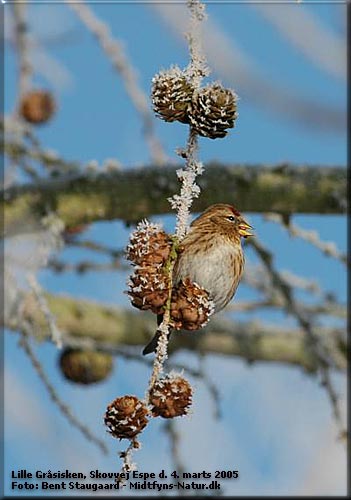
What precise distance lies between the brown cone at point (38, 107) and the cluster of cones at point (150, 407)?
199 cm

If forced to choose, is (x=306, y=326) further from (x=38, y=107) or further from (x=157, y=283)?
(x=38, y=107)

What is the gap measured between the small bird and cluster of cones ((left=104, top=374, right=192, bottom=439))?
0.15m

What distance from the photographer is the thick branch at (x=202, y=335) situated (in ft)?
10.1

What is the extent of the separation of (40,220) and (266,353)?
49.0 inches

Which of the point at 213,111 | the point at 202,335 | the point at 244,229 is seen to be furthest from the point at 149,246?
the point at 202,335

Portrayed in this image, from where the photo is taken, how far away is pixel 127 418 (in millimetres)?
755

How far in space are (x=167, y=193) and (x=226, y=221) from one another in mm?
1125

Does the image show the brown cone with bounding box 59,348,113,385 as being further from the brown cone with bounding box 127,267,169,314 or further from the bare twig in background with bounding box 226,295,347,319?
the brown cone with bounding box 127,267,169,314

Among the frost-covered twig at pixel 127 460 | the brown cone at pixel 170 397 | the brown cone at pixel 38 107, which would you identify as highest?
the brown cone at pixel 38 107

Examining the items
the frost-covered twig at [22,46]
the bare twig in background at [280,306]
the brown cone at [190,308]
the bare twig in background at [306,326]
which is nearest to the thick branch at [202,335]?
the bare twig in background at [280,306]

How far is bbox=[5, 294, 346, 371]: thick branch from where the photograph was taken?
3.08 metres

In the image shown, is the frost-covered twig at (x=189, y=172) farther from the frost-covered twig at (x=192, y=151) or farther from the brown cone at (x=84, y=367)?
the brown cone at (x=84, y=367)

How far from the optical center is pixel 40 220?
2326mm

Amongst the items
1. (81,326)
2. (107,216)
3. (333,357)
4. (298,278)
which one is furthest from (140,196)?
(333,357)
